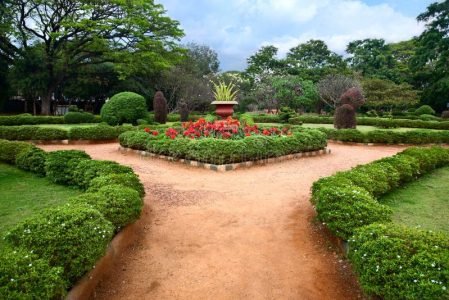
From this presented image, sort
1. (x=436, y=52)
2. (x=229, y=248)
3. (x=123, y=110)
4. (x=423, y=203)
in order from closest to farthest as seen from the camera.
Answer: (x=229, y=248) < (x=423, y=203) < (x=123, y=110) < (x=436, y=52)

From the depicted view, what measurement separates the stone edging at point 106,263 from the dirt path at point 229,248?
3.2 inches

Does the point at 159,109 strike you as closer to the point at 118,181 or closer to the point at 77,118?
the point at 77,118

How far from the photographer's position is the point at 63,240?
2963mm

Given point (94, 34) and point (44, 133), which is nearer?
point (44, 133)

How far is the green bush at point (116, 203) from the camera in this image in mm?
3949

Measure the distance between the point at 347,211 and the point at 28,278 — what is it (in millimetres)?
3074

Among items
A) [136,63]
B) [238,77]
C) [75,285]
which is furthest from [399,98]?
[75,285]

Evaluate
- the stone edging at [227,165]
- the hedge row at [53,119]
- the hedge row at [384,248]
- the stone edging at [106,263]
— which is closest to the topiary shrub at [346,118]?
the stone edging at [227,165]

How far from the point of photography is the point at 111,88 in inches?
1180

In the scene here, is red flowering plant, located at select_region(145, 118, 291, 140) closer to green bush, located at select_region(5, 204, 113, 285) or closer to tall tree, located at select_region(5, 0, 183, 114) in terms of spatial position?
green bush, located at select_region(5, 204, 113, 285)

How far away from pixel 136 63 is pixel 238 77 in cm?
1401

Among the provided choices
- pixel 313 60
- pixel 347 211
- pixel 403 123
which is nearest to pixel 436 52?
pixel 313 60

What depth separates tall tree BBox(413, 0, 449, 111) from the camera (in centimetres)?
2972

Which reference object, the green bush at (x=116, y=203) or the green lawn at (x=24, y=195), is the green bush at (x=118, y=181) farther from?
the green lawn at (x=24, y=195)
